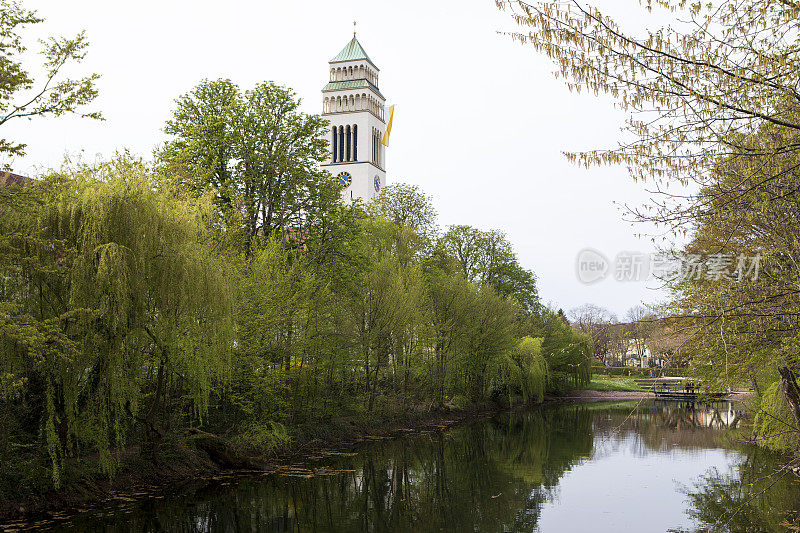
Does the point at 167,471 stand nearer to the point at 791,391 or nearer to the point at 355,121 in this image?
the point at 791,391

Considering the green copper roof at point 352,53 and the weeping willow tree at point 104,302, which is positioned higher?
the green copper roof at point 352,53

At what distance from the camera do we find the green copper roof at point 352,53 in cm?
7962

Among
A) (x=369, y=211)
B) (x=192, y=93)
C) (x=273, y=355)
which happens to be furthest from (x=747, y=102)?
(x=369, y=211)

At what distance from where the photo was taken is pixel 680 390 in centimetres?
5012

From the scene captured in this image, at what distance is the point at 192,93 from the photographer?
2786 cm

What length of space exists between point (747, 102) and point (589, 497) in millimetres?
13809

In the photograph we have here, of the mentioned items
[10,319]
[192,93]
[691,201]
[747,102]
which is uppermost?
[192,93]

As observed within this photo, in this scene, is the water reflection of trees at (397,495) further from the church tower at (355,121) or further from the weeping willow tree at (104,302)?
the church tower at (355,121)

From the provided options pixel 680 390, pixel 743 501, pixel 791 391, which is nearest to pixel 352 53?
pixel 680 390

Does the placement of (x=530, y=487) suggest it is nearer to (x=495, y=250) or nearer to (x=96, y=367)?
(x=96, y=367)

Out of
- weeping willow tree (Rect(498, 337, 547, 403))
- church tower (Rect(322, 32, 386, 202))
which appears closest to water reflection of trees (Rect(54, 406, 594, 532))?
weeping willow tree (Rect(498, 337, 547, 403))

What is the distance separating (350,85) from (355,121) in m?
5.80

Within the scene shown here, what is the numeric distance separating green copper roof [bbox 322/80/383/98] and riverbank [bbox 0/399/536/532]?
180 feet

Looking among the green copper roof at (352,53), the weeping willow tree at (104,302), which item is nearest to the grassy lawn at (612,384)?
the green copper roof at (352,53)
